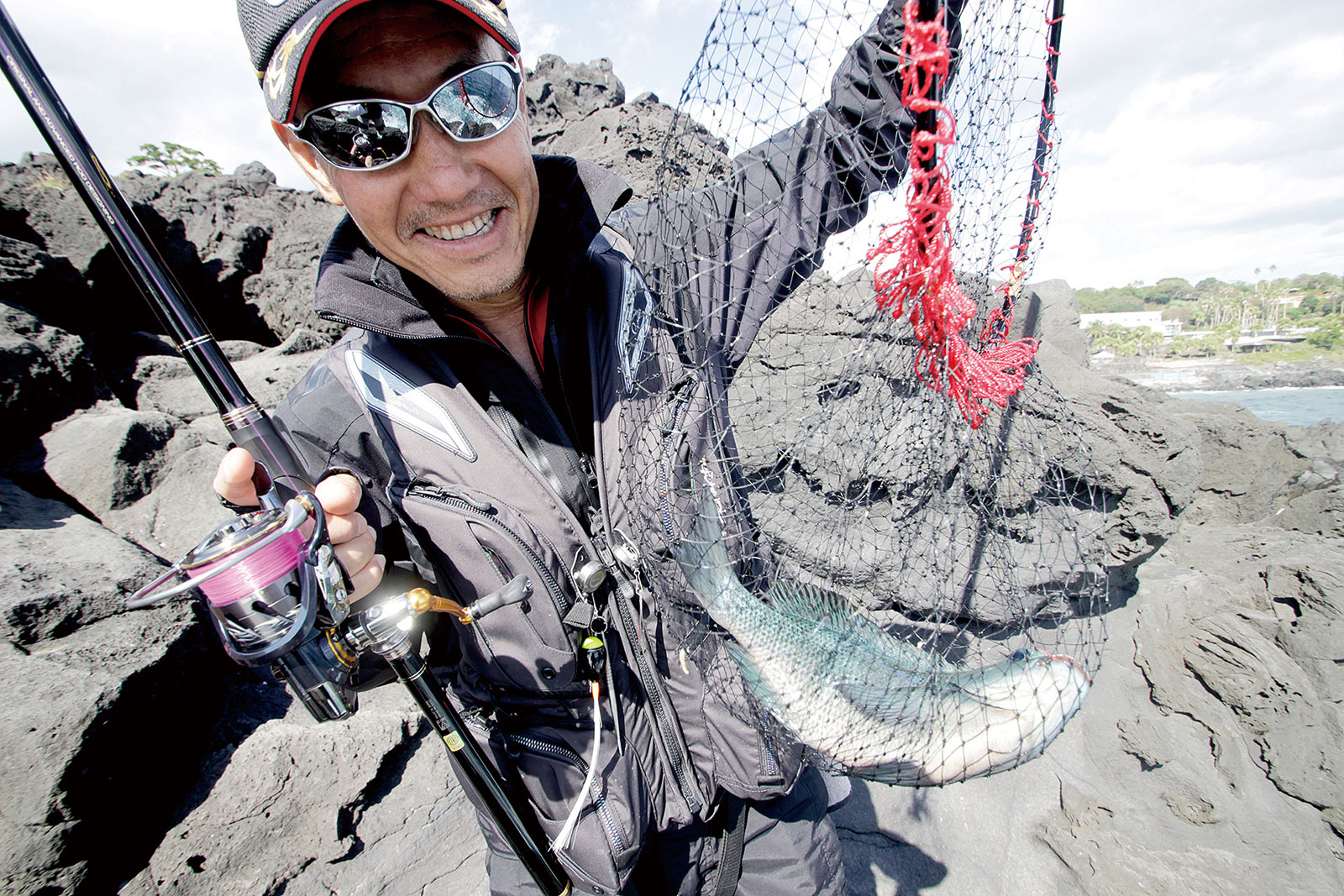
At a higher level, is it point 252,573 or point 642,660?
point 252,573

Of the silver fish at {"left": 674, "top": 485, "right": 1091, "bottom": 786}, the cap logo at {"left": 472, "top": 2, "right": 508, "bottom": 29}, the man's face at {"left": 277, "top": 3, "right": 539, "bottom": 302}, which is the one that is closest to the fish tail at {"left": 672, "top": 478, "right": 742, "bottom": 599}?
the silver fish at {"left": 674, "top": 485, "right": 1091, "bottom": 786}

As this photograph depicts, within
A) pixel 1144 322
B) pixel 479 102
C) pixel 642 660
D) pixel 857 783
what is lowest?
pixel 1144 322

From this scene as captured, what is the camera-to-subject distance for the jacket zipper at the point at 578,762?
1.43 m

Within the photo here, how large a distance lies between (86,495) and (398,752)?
149 inches

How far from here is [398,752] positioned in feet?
10.8

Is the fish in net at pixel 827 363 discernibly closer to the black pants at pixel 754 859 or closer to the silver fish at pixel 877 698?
the silver fish at pixel 877 698

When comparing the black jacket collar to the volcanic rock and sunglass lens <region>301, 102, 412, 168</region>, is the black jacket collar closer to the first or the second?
sunglass lens <region>301, 102, 412, 168</region>

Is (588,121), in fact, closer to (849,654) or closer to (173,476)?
(173,476)

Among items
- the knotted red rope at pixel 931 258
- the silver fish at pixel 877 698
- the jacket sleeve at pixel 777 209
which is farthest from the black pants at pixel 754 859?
the jacket sleeve at pixel 777 209

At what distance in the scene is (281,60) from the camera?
114 cm

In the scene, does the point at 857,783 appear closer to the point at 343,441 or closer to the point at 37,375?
the point at 343,441

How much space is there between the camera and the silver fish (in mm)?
1385

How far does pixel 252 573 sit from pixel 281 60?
3.33 ft

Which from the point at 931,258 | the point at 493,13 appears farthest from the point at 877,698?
the point at 493,13
